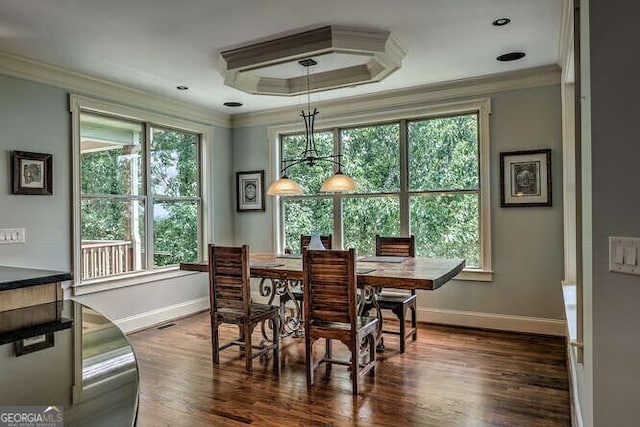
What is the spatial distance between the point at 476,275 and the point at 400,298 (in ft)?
3.57

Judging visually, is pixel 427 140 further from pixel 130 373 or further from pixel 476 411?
pixel 130 373

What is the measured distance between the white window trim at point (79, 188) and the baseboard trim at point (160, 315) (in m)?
0.36

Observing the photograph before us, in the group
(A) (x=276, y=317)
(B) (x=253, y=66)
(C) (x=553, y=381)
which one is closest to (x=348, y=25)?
(B) (x=253, y=66)

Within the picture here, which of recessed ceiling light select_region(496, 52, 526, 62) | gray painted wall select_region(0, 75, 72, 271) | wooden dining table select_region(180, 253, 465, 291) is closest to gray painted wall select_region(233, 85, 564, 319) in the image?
recessed ceiling light select_region(496, 52, 526, 62)

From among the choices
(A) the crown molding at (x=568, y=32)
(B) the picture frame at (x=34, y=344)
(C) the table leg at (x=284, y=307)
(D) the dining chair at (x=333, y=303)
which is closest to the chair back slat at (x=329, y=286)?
(D) the dining chair at (x=333, y=303)

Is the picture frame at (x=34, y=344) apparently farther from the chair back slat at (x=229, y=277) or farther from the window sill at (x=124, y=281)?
the window sill at (x=124, y=281)

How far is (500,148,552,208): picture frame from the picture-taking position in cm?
410

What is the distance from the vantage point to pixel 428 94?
15.2 ft

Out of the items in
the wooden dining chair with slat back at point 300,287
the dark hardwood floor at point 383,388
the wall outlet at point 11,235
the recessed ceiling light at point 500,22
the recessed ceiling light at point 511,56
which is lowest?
the dark hardwood floor at point 383,388

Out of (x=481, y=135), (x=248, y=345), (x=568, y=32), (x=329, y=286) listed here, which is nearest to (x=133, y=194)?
(x=248, y=345)

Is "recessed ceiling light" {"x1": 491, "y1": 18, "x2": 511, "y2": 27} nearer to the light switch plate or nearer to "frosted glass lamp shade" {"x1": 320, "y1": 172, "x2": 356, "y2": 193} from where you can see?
"frosted glass lamp shade" {"x1": 320, "y1": 172, "x2": 356, "y2": 193}

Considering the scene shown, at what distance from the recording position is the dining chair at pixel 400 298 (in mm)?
3682

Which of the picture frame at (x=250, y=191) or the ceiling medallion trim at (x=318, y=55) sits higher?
the ceiling medallion trim at (x=318, y=55)

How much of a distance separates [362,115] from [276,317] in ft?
8.71
